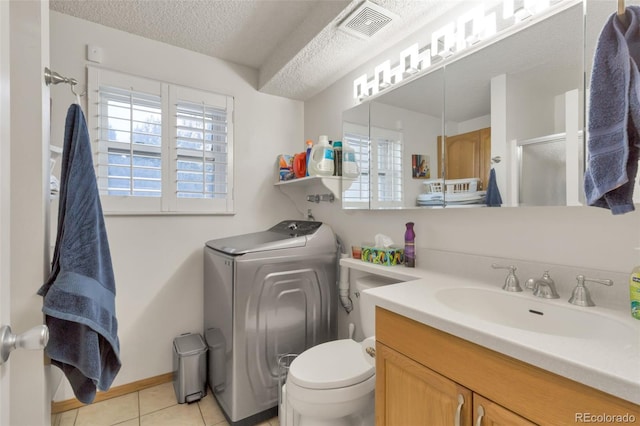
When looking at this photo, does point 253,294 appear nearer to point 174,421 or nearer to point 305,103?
point 174,421

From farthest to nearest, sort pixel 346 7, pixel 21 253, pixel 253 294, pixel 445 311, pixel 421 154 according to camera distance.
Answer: pixel 253 294, pixel 421 154, pixel 346 7, pixel 445 311, pixel 21 253

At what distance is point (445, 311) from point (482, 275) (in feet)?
1.69

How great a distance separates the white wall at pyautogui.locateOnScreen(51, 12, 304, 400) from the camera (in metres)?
1.84

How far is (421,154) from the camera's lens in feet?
5.08

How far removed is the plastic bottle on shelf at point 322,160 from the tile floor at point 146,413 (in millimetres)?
1610

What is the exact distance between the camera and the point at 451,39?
1.39 m

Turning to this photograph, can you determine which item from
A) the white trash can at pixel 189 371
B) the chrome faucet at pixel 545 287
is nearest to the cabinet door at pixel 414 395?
the chrome faucet at pixel 545 287

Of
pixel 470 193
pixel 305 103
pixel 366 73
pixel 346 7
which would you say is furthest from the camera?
pixel 305 103

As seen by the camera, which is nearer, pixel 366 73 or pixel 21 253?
pixel 21 253

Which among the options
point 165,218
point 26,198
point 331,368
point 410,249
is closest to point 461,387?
point 331,368

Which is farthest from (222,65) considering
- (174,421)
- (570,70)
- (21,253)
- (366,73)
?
(174,421)

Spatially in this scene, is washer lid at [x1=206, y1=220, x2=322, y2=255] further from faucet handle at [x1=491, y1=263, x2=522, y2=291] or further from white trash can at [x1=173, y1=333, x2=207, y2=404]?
faucet handle at [x1=491, y1=263, x2=522, y2=291]

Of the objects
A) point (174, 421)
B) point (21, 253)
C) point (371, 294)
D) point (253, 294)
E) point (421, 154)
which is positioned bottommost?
point (174, 421)

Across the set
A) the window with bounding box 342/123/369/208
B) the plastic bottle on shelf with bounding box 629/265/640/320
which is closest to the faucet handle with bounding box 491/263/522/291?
the plastic bottle on shelf with bounding box 629/265/640/320
